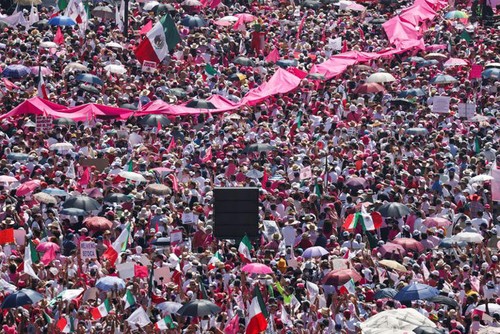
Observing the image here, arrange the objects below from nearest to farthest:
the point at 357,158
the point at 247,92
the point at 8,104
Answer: the point at 357,158, the point at 8,104, the point at 247,92

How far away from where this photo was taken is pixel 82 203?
1227 inches

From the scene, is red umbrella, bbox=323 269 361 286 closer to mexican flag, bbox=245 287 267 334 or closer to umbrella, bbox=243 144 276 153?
mexican flag, bbox=245 287 267 334

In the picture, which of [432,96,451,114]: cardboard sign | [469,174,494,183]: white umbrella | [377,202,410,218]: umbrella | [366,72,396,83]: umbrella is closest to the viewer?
[377,202,410,218]: umbrella

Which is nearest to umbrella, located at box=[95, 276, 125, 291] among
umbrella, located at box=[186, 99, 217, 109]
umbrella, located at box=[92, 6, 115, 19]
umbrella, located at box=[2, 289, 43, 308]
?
umbrella, located at box=[2, 289, 43, 308]

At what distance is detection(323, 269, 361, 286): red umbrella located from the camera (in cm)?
2769

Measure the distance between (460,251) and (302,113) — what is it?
9.27 metres

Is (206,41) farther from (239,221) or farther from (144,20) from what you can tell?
(239,221)

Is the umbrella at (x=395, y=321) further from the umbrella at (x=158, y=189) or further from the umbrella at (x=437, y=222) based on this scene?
the umbrella at (x=158, y=189)

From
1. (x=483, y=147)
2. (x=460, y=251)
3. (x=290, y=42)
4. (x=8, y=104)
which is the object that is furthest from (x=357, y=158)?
(x=290, y=42)

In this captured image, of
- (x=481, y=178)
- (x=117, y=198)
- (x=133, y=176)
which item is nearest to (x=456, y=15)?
(x=481, y=178)

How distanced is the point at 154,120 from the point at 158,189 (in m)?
5.19

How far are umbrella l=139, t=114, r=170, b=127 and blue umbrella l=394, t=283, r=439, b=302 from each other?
37.3 ft

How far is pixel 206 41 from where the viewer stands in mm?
44250

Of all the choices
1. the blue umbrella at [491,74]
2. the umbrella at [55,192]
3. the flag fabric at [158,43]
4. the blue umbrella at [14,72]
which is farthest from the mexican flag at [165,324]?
the blue umbrella at [491,74]
